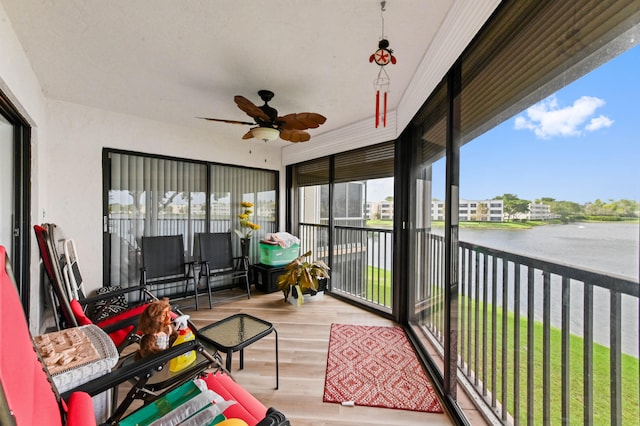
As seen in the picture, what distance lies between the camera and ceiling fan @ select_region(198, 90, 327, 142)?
6.64ft

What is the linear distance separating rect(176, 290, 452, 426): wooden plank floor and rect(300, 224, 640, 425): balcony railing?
47 centimetres

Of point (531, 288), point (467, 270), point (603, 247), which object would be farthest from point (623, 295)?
point (467, 270)

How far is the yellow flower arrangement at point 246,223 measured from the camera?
12.5 ft

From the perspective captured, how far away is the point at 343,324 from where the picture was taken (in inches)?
107

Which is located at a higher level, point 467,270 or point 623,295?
point 623,295

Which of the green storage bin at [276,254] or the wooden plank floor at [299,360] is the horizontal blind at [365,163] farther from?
the wooden plank floor at [299,360]

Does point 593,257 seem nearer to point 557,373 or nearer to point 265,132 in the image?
point 557,373

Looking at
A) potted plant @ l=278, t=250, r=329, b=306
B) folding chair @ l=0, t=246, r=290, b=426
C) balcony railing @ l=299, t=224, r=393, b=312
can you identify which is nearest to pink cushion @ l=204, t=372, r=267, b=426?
folding chair @ l=0, t=246, r=290, b=426

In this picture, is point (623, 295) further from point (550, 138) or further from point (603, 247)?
point (550, 138)

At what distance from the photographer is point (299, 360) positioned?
81.0 inches

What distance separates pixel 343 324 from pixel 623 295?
2293 millimetres

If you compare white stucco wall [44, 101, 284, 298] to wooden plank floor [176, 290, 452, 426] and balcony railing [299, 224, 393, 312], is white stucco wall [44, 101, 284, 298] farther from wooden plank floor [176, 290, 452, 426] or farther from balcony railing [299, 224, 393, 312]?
balcony railing [299, 224, 393, 312]

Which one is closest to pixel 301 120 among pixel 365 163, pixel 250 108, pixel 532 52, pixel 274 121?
pixel 274 121

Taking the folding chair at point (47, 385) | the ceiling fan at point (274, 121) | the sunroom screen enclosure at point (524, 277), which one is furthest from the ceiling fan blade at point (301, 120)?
the folding chair at point (47, 385)
